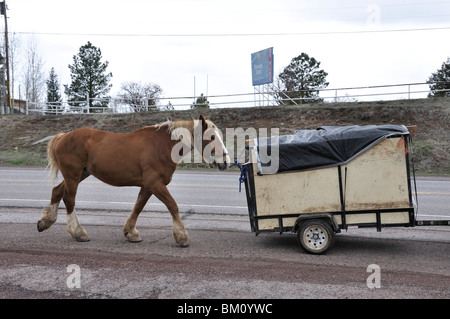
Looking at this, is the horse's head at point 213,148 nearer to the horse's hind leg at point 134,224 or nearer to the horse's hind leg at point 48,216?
the horse's hind leg at point 134,224

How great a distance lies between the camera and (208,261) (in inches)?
216

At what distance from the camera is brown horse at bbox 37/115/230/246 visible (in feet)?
20.4

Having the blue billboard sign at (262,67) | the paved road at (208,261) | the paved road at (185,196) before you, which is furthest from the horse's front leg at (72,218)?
the blue billboard sign at (262,67)

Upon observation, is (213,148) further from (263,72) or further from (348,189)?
(263,72)

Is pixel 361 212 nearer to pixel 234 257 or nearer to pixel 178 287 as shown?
pixel 234 257

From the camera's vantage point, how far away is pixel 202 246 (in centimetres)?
632

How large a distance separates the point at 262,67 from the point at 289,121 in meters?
6.25

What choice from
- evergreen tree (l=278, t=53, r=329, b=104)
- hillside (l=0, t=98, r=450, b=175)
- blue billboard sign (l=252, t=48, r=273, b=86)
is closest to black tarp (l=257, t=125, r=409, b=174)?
hillside (l=0, t=98, r=450, b=175)

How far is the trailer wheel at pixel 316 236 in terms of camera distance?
5883 mm

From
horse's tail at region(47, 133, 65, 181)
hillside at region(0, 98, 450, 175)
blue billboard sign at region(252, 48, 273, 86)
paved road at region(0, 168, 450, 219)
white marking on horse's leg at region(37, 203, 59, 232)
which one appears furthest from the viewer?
blue billboard sign at region(252, 48, 273, 86)

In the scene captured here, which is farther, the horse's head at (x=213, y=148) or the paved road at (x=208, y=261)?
the horse's head at (x=213, y=148)

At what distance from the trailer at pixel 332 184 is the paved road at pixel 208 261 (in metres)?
0.46

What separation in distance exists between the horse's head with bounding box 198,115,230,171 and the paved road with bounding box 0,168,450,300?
1.30m

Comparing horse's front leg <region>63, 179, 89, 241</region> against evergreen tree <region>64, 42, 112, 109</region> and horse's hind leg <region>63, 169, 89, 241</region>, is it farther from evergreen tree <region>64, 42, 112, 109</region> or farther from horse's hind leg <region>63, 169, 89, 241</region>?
evergreen tree <region>64, 42, 112, 109</region>
